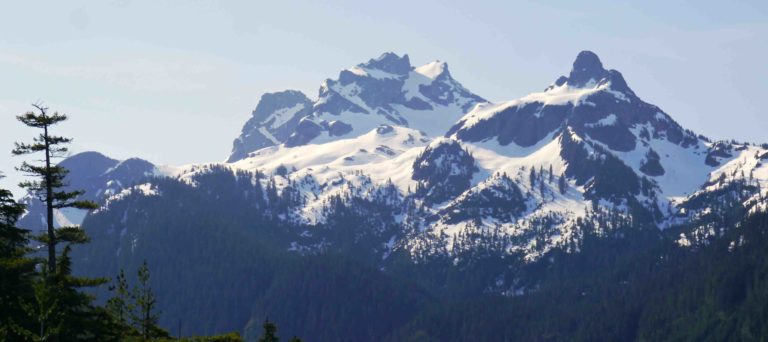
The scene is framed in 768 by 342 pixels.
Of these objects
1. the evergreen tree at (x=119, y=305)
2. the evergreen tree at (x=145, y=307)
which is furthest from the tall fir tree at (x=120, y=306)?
the evergreen tree at (x=145, y=307)

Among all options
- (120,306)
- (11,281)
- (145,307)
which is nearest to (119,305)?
(120,306)

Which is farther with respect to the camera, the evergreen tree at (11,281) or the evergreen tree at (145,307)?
the evergreen tree at (145,307)

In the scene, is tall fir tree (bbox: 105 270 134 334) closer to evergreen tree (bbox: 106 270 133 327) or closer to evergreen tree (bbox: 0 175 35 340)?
evergreen tree (bbox: 106 270 133 327)

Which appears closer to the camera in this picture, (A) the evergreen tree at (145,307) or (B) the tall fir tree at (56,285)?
(B) the tall fir tree at (56,285)

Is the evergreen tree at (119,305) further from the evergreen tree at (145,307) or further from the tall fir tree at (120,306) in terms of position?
the evergreen tree at (145,307)

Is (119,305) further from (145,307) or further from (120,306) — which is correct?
(145,307)

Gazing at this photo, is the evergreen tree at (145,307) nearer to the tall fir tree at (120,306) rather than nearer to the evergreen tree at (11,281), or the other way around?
the tall fir tree at (120,306)

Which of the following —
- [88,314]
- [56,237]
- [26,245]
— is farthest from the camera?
[26,245]

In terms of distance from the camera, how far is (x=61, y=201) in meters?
78.0

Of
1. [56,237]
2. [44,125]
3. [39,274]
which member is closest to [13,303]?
[39,274]

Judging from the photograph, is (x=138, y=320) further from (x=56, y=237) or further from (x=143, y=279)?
(x=56, y=237)

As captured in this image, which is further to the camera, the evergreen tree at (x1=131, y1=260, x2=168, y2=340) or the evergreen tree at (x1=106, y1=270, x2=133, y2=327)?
the evergreen tree at (x1=131, y1=260, x2=168, y2=340)

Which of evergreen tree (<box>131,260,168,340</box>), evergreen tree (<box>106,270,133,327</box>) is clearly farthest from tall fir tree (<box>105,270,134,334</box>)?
evergreen tree (<box>131,260,168,340</box>)

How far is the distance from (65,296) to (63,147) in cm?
1490
